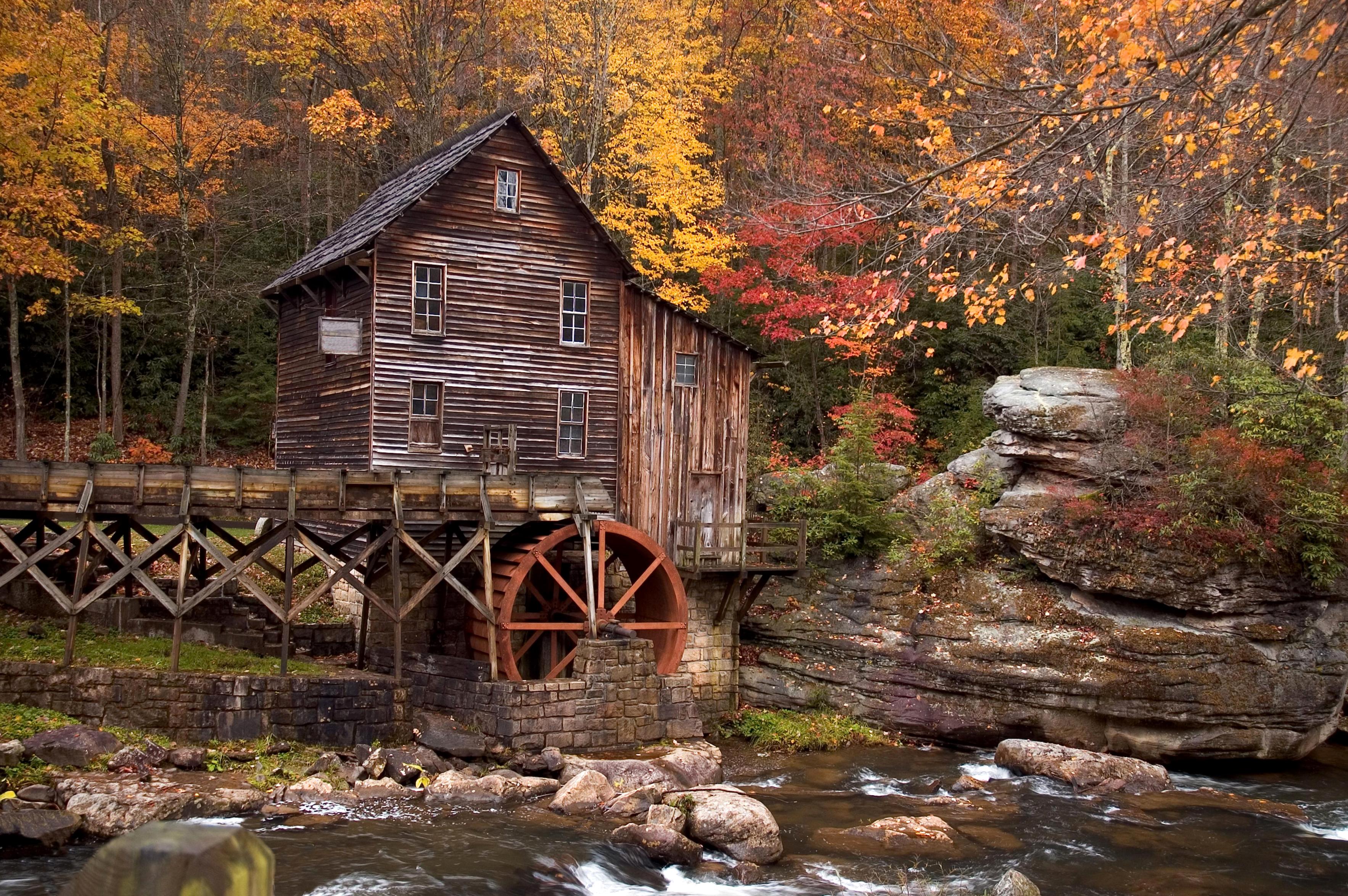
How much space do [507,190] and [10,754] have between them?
39.5 feet

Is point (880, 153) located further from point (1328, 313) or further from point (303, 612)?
point (303, 612)

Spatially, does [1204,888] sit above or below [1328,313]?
below

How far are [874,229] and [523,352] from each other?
9223 millimetres

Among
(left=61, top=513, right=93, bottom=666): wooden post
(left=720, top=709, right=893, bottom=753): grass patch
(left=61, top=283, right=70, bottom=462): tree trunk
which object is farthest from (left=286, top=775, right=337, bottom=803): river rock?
(left=61, top=283, right=70, bottom=462): tree trunk

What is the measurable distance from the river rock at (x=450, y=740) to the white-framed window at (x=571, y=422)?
6207 mm

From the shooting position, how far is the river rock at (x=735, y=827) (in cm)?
1189

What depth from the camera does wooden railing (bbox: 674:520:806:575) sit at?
65.6 ft

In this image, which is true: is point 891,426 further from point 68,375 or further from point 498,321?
point 68,375

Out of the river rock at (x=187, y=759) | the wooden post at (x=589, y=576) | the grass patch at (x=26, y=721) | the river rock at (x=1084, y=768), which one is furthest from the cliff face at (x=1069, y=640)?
the grass patch at (x=26, y=721)

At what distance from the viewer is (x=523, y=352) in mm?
19547

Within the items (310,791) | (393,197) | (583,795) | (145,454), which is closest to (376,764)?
(310,791)

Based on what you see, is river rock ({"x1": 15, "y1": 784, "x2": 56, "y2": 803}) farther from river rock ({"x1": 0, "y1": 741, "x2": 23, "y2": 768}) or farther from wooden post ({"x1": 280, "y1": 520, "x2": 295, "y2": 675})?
wooden post ({"x1": 280, "y1": 520, "x2": 295, "y2": 675})

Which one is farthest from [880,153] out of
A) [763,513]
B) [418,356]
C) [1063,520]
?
[418,356]

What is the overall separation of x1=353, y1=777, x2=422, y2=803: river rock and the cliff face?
28.7 feet
